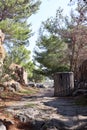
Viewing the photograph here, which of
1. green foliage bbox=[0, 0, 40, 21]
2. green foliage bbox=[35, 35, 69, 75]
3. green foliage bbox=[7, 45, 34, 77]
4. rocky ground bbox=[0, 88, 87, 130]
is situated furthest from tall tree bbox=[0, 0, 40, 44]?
rocky ground bbox=[0, 88, 87, 130]

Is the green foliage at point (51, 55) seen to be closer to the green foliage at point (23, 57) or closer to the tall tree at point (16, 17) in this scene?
the green foliage at point (23, 57)

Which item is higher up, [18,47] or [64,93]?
[18,47]

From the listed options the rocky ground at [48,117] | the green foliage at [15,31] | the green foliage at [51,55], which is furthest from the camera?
the green foliage at [51,55]

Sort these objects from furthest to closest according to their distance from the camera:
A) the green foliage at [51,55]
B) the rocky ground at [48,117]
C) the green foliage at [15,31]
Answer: the green foliage at [51,55], the green foliage at [15,31], the rocky ground at [48,117]

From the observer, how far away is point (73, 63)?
96.7 feet

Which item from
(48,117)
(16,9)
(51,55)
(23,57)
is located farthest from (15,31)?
(48,117)

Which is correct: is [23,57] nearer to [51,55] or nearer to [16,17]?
[51,55]

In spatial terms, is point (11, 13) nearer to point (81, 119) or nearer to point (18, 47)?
point (18, 47)

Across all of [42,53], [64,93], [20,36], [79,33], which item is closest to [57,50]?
[42,53]

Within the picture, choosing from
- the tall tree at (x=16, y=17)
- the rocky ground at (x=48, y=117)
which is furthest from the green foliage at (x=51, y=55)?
the rocky ground at (x=48, y=117)

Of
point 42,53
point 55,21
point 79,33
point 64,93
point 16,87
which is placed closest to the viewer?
point 64,93

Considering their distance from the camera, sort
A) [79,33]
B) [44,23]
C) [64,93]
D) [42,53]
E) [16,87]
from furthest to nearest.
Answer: [42,53] → [44,23] → [79,33] → [16,87] → [64,93]

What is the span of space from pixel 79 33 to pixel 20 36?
941 centimetres

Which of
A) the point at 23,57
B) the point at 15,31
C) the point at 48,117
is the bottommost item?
the point at 48,117
